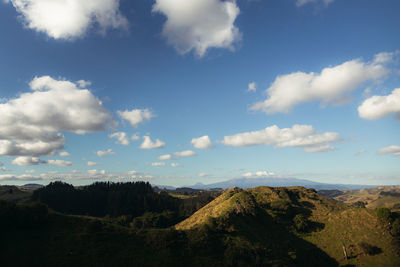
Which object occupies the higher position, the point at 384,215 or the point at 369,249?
the point at 384,215

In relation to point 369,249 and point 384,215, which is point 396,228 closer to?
point 384,215

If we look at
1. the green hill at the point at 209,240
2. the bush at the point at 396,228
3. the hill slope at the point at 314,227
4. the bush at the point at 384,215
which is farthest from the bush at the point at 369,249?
the bush at the point at 384,215

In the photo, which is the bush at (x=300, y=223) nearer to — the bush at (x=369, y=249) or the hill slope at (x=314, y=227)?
the hill slope at (x=314, y=227)

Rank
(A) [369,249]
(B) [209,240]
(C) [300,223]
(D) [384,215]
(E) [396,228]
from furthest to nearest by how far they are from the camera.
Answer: (C) [300,223] < (D) [384,215] < (E) [396,228] < (A) [369,249] < (B) [209,240]

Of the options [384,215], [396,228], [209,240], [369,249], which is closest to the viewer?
[209,240]

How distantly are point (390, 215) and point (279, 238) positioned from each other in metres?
44.0

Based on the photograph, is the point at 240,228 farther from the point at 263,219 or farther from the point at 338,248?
the point at 338,248

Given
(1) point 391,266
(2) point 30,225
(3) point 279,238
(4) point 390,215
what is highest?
(2) point 30,225

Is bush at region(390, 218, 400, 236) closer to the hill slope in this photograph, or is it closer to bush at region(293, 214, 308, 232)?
the hill slope

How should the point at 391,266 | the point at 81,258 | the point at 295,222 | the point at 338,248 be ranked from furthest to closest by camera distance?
the point at 295,222
the point at 338,248
the point at 391,266
the point at 81,258

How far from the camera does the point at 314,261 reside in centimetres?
6988

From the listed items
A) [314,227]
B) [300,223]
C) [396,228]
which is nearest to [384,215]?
[396,228]

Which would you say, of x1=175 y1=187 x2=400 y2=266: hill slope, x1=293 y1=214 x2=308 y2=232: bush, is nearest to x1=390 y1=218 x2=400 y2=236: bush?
x1=175 y1=187 x2=400 y2=266: hill slope

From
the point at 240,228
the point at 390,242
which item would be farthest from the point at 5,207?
the point at 390,242
